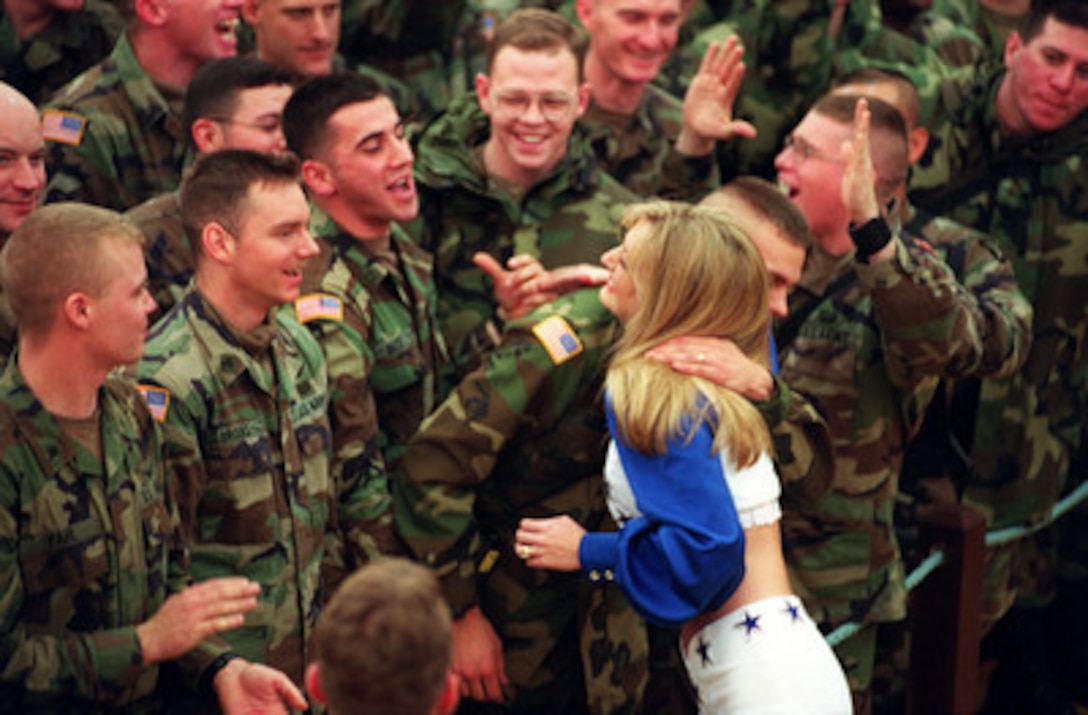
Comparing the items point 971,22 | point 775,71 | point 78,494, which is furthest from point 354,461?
point 971,22

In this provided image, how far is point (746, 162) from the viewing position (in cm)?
599

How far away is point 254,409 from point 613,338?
2.71ft

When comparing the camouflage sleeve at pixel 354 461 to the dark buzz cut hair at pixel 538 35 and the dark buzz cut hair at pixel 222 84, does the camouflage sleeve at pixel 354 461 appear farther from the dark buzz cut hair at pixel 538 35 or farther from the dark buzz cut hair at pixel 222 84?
the dark buzz cut hair at pixel 538 35

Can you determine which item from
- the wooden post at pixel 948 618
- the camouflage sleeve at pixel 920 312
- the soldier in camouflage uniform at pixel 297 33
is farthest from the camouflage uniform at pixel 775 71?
the wooden post at pixel 948 618

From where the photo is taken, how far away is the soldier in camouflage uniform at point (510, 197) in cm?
460

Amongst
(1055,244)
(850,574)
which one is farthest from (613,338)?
(1055,244)

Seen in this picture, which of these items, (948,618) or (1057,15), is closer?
(948,618)

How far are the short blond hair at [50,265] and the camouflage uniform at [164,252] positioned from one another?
1013mm

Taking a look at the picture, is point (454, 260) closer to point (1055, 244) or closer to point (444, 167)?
point (444, 167)

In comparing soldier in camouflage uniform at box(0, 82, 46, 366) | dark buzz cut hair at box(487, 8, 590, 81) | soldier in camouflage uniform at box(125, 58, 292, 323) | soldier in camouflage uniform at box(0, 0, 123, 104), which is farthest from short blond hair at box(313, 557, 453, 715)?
soldier in camouflage uniform at box(0, 0, 123, 104)

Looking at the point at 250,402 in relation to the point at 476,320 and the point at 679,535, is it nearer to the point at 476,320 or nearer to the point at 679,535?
the point at 679,535

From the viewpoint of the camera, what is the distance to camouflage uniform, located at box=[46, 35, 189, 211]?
4.63 metres

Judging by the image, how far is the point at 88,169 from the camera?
15.3 feet

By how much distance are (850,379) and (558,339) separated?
1077 mm
